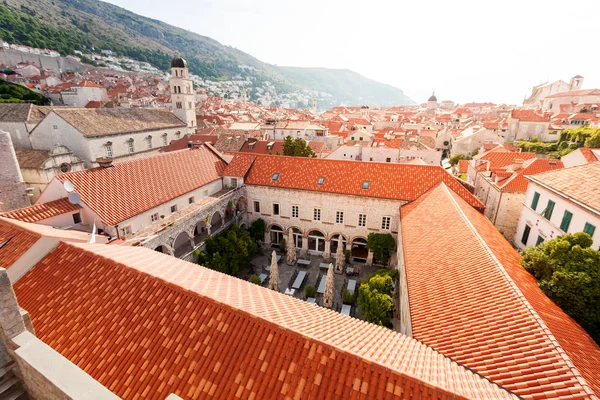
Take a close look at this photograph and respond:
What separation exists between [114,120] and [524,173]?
50136 millimetres

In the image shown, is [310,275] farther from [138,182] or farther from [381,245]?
[138,182]

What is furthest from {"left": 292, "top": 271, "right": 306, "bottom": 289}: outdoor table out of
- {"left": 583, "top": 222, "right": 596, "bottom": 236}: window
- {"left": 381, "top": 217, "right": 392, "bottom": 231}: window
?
{"left": 583, "top": 222, "right": 596, "bottom": 236}: window

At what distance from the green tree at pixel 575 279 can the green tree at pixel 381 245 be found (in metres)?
13.6

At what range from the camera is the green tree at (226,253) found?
23578 millimetres

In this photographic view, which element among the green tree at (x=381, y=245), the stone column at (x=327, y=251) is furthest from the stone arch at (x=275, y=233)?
the green tree at (x=381, y=245)

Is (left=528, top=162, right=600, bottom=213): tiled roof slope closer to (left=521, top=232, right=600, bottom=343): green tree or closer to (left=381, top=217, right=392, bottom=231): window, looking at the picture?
(left=521, top=232, right=600, bottom=343): green tree

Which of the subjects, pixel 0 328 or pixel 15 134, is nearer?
pixel 0 328

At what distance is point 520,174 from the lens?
26.6m

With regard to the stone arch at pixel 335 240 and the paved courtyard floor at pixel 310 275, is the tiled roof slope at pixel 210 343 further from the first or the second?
the stone arch at pixel 335 240

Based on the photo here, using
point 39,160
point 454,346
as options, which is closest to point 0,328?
point 454,346

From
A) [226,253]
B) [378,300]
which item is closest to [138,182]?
[226,253]

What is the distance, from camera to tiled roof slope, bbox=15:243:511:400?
6.81m

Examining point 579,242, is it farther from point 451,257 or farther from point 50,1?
point 50,1

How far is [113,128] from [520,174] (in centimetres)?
4837
